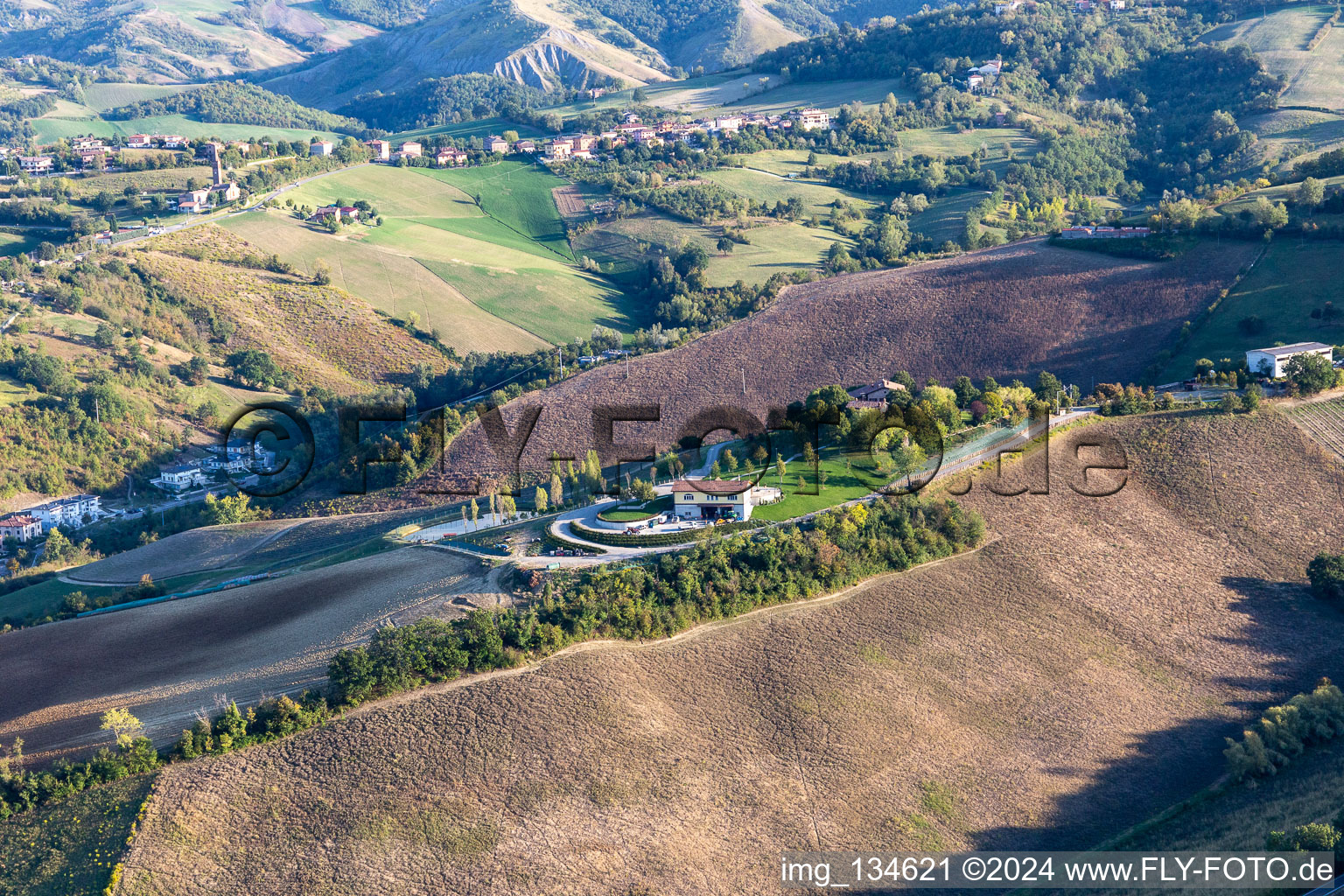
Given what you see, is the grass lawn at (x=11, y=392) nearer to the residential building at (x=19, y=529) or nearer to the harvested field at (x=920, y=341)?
the residential building at (x=19, y=529)

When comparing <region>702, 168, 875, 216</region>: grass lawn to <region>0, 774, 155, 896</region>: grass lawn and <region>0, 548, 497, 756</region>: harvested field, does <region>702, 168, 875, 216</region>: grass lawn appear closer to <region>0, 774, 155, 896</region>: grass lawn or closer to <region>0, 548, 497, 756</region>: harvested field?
<region>0, 548, 497, 756</region>: harvested field

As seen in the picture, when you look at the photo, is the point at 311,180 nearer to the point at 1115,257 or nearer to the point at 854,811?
the point at 1115,257

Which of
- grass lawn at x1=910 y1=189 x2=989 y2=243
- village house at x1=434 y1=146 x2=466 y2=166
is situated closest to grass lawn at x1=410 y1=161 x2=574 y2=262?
village house at x1=434 y1=146 x2=466 y2=166

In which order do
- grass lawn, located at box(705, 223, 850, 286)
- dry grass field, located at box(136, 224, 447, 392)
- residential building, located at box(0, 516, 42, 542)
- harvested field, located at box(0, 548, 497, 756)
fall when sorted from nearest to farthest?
harvested field, located at box(0, 548, 497, 756), residential building, located at box(0, 516, 42, 542), dry grass field, located at box(136, 224, 447, 392), grass lawn, located at box(705, 223, 850, 286)

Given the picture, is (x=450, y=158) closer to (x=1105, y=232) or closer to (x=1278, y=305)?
(x=1105, y=232)

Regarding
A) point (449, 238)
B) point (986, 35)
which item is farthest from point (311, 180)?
point (986, 35)

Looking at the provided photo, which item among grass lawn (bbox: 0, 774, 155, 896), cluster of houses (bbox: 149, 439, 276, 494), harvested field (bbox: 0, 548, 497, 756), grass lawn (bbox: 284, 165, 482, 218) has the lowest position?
grass lawn (bbox: 0, 774, 155, 896)

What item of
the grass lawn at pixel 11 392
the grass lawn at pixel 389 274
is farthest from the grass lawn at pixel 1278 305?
the grass lawn at pixel 11 392

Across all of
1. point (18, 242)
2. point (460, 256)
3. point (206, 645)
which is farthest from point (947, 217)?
point (206, 645)
